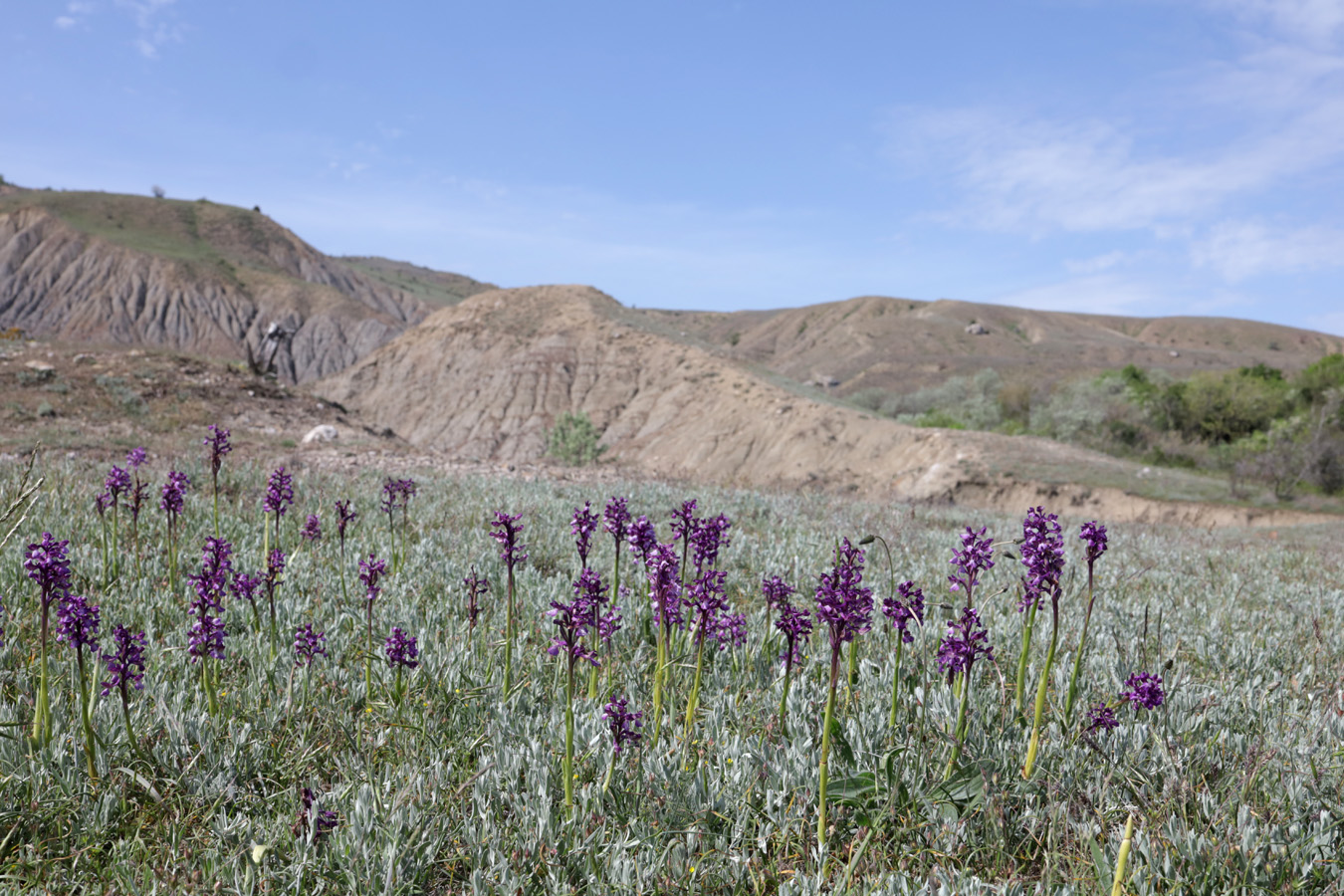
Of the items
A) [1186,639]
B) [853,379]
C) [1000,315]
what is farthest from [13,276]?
[1000,315]

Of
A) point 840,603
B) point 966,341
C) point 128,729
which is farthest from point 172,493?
point 966,341

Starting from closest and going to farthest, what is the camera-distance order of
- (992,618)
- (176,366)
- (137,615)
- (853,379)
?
1. (137,615)
2. (992,618)
3. (176,366)
4. (853,379)

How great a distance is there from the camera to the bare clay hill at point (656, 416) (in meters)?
19.7

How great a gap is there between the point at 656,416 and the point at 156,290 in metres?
63.9

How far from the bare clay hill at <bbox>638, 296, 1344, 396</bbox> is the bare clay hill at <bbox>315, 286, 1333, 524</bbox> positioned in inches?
939

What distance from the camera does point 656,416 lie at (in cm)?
3309

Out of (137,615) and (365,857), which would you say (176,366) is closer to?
(137,615)

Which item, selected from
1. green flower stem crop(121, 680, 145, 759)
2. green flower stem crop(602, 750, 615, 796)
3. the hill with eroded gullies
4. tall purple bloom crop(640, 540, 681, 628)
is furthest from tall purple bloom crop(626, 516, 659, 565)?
the hill with eroded gullies

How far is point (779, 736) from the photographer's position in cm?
291

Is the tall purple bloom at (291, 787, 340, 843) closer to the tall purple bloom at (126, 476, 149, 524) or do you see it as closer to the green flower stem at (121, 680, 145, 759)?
the green flower stem at (121, 680, 145, 759)

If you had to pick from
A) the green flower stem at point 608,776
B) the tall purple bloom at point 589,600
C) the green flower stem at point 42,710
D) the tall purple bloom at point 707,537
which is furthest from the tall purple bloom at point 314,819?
the tall purple bloom at point 707,537

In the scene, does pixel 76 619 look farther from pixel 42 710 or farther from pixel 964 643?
pixel 964 643

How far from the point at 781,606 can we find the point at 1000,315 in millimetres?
124906

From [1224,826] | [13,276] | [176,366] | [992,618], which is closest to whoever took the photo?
[1224,826]
